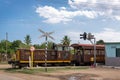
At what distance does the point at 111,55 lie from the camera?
45469mm

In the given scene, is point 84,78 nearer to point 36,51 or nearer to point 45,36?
point 45,36

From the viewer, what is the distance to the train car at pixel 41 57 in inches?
1676

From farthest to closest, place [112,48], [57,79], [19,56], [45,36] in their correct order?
[112,48], [19,56], [45,36], [57,79]

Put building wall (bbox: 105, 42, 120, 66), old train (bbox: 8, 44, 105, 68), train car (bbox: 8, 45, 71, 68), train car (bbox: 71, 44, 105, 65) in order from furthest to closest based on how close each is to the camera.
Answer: train car (bbox: 71, 44, 105, 65) < building wall (bbox: 105, 42, 120, 66) < old train (bbox: 8, 44, 105, 68) < train car (bbox: 8, 45, 71, 68)

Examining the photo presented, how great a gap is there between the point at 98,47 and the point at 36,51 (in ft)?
33.0

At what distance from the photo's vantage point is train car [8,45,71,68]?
42.6 meters

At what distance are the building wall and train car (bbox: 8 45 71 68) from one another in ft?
17.4

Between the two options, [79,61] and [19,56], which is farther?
[79,61]

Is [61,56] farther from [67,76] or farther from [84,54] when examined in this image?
[67,76]

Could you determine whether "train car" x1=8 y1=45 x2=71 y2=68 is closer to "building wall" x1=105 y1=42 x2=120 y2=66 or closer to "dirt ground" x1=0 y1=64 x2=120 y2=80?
"building wall" x1=105 y1=42 x2=120 y2=66

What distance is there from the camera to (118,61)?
4469 cm

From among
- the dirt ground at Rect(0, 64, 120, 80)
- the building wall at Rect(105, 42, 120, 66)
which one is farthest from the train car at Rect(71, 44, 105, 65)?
the dirt ground at Rect(0, 64, 120, 80)

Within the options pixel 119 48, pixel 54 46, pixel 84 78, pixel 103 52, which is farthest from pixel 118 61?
pixel 84 78

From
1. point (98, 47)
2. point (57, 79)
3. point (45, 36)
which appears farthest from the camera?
point (98, 47)
